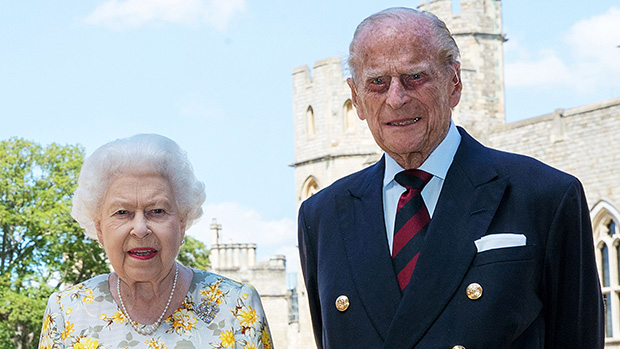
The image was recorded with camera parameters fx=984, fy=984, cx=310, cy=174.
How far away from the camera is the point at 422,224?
134 inches

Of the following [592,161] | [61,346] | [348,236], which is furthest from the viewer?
[592,161]

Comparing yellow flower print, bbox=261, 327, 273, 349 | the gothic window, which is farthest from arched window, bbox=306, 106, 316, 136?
yellow flower print, bbox=261, 327, 273, 349

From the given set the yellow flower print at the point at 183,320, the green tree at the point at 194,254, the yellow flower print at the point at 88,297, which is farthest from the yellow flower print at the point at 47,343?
the green tree at the point at 194,254

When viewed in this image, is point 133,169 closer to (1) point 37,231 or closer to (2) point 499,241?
(2) point 499,241

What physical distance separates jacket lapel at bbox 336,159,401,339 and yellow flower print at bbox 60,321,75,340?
117 cm

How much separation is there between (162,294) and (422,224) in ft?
3.81

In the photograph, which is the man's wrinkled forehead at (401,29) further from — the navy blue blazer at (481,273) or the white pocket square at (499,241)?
the white pocket square at (499,241)

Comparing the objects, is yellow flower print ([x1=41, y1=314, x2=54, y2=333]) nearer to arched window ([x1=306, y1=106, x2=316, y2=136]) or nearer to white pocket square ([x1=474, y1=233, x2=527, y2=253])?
white pocket square ([x1=474, y1=233, x2=527, y2=253])

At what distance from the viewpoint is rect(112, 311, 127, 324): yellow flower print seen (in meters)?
3.91

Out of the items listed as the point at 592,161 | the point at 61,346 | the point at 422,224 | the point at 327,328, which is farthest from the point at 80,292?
the point at 592,161

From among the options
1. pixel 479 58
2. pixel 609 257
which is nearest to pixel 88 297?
pixel 609 257

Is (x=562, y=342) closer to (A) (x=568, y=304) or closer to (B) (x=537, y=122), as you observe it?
(A) (x=568, y=304)

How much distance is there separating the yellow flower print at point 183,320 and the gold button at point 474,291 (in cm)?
122

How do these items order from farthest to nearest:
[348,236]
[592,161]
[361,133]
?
[361,133], [592,161], [348,236]
